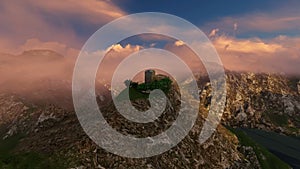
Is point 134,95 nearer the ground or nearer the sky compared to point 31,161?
nearer the sky

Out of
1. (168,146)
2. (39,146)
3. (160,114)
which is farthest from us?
(160,114)

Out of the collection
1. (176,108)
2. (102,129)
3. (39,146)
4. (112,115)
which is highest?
(176,108)

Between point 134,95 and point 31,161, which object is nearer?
point 31,161

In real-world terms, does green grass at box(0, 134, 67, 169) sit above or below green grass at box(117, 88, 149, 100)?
below

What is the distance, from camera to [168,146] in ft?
518

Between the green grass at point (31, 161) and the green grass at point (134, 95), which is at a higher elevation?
the green grass at point (134, 95)

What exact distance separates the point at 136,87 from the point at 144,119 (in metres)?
33.4

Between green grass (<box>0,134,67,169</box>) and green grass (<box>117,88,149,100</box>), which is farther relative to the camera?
green grass (<box>117,88,149,100</box>)

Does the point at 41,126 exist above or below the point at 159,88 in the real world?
below

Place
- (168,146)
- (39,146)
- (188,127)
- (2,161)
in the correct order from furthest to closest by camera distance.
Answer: (188,127)
(168,146)
(39,146)
(2,161)

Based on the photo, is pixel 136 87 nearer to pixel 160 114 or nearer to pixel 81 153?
pixel 160 114

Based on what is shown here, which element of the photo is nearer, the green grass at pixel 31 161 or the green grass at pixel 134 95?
the green grass at pixel 31 161

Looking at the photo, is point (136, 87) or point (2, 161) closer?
point (2, 161)

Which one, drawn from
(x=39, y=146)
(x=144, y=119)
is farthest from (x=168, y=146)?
(x=39, y=146)
